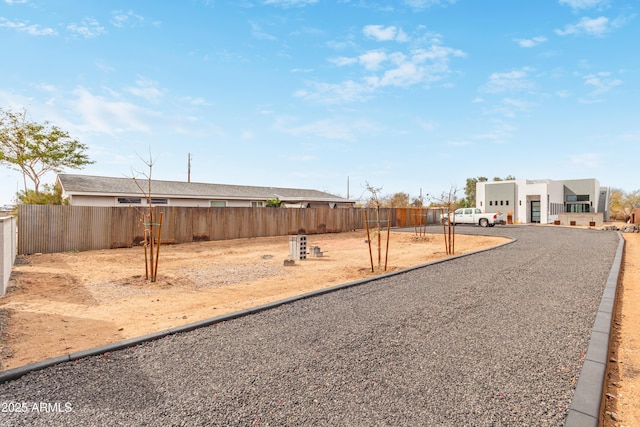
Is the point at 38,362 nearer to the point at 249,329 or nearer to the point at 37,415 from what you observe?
the point at 37,415

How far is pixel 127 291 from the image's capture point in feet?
20.8

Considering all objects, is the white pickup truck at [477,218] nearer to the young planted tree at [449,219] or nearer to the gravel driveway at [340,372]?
the young planted tree at [449,219]

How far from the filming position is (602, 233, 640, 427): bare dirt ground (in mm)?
2412

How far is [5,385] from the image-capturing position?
2752 mm

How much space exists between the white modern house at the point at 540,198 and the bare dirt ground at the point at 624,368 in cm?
3271

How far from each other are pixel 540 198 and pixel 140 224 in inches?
1449

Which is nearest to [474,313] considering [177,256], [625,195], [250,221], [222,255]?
[222,255]

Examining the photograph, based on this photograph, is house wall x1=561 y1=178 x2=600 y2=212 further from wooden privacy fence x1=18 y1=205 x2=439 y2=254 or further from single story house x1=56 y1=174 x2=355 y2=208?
wooden privacy fence x1=18 y1=205 x2=439 y2=254

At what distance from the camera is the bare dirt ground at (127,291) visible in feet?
13.1

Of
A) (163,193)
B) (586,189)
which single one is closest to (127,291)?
(163,193)

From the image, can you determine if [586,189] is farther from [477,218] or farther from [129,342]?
[129,342]

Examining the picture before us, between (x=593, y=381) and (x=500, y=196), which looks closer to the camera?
(x=593, y=381)

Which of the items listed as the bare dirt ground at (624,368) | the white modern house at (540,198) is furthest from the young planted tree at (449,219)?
the white modern house at (540,198)

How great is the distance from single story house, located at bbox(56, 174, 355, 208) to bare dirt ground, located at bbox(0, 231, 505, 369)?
23.6 feet
